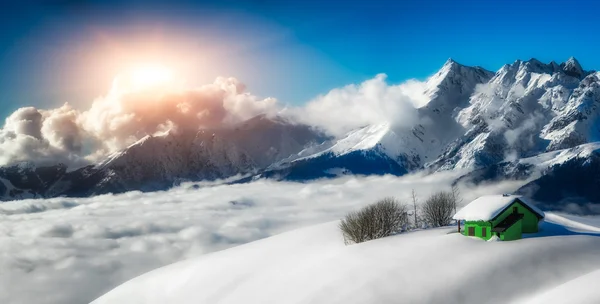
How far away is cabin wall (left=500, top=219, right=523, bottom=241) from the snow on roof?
257 cm

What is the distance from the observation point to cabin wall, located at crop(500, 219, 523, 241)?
214 ft

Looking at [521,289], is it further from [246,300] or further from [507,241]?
[246,300]

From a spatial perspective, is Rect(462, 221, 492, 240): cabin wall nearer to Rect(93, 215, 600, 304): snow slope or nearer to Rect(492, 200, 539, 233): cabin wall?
Rect(93, 215, 600, 304): snow slope

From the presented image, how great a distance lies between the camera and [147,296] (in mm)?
82938

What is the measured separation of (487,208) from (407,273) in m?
18.4

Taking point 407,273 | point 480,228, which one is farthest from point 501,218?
point 407,273

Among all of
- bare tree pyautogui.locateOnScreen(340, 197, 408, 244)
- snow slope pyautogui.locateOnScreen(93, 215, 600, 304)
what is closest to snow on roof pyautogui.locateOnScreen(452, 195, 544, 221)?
snow slope pyautogui.locateOnScreen(93, 215, 600, 304)

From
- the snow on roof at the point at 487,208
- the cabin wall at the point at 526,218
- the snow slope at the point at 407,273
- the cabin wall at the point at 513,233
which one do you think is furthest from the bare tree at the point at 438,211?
the cabin wall at the point at 513,233

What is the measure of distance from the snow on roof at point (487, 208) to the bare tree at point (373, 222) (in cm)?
1615

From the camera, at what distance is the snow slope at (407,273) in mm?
52250

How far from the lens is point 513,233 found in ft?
216

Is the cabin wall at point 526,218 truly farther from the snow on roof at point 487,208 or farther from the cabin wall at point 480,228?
the cabin wall at point 480,228

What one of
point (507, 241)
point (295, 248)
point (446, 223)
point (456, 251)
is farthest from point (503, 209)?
point (295, 248)

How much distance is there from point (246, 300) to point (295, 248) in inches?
858
